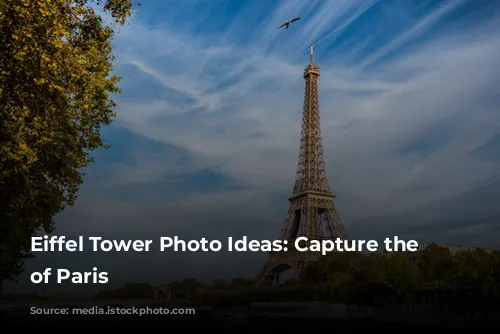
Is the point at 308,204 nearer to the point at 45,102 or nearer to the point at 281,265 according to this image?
the point at 281,265

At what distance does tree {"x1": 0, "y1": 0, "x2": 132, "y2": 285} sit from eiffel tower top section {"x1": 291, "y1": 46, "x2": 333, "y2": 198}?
6852 centimetres

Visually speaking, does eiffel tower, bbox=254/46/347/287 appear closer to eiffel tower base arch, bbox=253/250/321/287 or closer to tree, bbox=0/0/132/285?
eiffel tower base arch, bbox=253/250/321/287

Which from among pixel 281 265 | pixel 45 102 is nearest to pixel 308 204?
pixel 281 265

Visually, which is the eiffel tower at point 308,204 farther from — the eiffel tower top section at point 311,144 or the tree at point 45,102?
the tree at point 45,102

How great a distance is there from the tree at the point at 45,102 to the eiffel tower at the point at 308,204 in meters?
62.7

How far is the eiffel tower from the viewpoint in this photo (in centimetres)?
8394

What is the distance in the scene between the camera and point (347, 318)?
57438 mm

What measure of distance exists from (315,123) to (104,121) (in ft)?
234

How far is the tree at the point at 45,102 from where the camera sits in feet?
57.0

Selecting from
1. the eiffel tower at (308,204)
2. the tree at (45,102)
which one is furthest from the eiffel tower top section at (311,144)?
the tree at (45,102)

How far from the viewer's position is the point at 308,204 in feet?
279

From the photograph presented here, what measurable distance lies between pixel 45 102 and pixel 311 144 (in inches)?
2962

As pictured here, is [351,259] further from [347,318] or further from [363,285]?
[347,318]

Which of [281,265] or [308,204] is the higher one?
[308,204]
